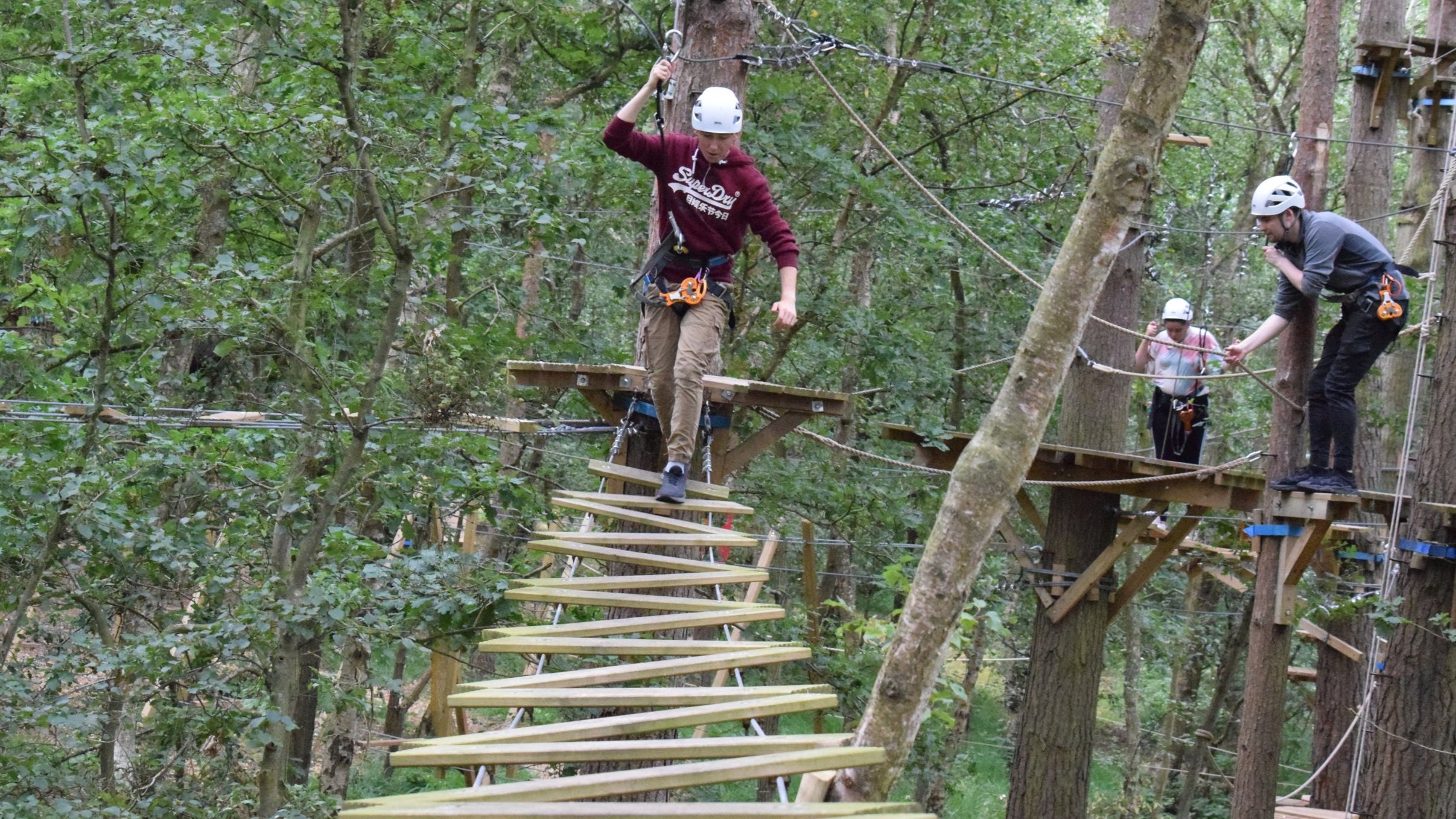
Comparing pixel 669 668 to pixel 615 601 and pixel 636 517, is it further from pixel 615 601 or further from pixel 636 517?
pixel 636 517

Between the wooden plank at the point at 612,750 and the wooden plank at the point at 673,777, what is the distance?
68 millimetres

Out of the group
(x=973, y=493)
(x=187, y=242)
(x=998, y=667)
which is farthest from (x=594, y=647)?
(x=998, y=667)

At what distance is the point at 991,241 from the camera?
1003 cm

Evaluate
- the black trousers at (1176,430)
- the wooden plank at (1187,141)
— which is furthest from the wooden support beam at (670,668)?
the black trousers at (1176,430)

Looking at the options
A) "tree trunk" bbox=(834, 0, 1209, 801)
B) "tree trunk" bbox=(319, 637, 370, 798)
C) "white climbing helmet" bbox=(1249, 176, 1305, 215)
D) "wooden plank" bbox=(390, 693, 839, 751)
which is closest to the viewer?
"wooden plank" bbox=(390, 693, 839, 751)

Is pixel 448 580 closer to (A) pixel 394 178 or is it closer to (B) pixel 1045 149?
(A) pixel 394 178

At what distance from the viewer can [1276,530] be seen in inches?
259

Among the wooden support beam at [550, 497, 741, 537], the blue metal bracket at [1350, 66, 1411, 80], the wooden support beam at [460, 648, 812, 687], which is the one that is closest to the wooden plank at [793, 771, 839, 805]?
the wooden support beam at [460, 648, 812, 687]

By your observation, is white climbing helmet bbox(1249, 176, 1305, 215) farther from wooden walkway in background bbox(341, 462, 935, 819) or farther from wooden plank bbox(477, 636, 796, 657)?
wooden plank bbox(477, 636, 796, 657)

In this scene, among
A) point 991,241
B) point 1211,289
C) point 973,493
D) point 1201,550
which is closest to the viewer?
point 973,493

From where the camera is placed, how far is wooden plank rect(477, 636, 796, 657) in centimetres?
380

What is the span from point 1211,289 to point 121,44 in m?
14.1

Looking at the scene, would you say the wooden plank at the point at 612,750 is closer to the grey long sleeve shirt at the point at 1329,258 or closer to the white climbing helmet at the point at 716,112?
the white climbing helmet at the point at 716,112

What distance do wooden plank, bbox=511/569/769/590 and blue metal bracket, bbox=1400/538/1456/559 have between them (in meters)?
4.63
